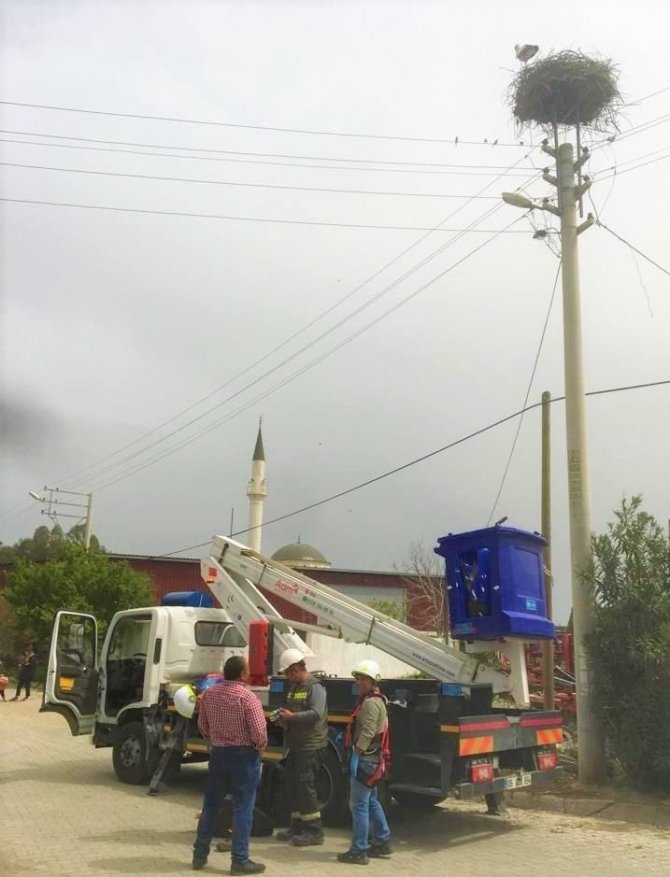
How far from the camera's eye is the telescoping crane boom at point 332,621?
905 cm

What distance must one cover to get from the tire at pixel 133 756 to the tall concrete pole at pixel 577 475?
5541 mm

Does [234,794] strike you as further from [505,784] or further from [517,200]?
[517,200]

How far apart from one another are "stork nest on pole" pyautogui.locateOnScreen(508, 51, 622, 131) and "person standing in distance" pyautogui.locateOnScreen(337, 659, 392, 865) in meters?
9.38

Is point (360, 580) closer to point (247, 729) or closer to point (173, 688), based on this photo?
point (173, 688)

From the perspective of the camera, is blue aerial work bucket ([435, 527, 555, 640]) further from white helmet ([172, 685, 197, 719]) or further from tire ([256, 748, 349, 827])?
white helmet ([172, 685, 197, 719])

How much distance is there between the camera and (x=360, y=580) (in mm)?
48594

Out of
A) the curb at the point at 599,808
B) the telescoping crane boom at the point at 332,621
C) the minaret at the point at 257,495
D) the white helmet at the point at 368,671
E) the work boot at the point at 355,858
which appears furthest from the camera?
the minaret at the point at 257,495

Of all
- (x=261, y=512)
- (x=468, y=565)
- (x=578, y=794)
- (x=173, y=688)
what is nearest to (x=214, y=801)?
(x=468, y=565)

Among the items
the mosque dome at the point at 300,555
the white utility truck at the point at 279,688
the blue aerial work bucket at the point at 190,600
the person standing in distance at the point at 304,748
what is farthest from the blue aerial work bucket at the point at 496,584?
the mosque dome at the point at 300,555

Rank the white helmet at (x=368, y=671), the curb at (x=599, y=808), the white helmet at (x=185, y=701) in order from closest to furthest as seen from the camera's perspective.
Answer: the white helmet at (x=368, y=671) < the curb at (x=599, y=808) < the white helmet at (x=185, y=701)

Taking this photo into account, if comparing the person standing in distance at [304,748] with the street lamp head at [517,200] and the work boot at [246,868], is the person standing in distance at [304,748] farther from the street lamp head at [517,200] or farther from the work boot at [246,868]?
the street lamp head at [517,200]

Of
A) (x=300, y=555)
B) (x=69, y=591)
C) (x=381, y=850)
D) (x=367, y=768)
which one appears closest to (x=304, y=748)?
(x=367, y=768)

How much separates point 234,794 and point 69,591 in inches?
954

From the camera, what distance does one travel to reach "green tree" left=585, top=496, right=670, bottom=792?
387 inches
